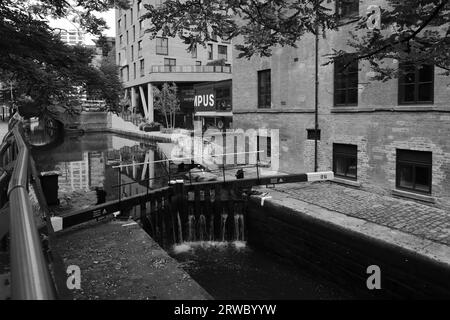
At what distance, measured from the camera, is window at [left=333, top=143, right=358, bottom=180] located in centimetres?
1577

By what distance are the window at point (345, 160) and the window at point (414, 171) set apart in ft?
6.60

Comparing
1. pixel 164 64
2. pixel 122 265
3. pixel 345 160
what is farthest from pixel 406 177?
pixel 164 64

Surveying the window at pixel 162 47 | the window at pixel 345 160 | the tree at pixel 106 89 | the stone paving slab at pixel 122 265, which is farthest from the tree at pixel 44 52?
the window at pixel 162 47

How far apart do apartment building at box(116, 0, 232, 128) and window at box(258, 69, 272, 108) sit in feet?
83.9

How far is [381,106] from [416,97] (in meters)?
1.30

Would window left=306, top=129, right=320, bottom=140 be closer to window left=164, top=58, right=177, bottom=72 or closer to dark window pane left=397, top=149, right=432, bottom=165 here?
dark window pane left=397, top=149, right=432, bottom=165

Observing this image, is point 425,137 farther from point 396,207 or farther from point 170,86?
point 170,86

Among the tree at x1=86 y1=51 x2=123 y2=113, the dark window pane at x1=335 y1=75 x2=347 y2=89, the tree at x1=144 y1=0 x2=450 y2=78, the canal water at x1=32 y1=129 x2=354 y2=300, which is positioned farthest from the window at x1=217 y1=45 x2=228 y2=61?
the tree at x1=144 y1=0 x2=450 y2=78

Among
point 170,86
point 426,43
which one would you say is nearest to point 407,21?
point 426,43

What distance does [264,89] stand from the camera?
20.5m

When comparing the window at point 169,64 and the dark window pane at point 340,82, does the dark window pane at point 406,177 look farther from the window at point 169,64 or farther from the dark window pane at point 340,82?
the window at point 169,64

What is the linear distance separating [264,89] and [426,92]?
892cm
